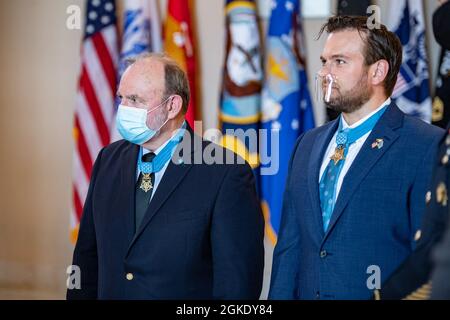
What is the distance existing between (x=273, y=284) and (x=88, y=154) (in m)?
2.54

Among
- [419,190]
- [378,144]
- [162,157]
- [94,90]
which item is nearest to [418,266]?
[419,190]

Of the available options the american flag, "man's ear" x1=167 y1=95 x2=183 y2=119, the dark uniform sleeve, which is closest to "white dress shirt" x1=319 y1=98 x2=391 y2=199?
"man's ear" x1=167 y1=95 x2=183 y2=119

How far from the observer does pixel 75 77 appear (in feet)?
17.6

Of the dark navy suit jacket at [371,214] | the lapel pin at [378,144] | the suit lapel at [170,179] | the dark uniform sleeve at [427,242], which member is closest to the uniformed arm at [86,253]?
the suit lapel at [170,179]

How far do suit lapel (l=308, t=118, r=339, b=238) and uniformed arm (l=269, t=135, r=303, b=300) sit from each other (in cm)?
Answer: 13

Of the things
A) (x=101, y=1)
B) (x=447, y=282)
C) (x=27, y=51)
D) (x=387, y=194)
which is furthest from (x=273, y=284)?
(x=27, y=51)

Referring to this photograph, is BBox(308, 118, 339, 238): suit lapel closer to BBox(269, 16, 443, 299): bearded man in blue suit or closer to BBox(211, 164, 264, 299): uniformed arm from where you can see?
BBox(269, 16, 443, 299): bearded man in blue suit

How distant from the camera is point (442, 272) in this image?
4.80ft

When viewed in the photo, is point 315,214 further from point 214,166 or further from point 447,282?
point 447,282

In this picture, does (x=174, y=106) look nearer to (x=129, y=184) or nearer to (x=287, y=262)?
(x=129, y=184)

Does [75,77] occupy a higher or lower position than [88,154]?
higher

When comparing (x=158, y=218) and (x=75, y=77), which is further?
(x=75, y=77)

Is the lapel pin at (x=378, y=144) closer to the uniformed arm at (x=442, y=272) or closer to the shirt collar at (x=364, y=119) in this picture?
the shirt collar at (x=364, y=119)

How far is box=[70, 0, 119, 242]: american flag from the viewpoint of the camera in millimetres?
5059
